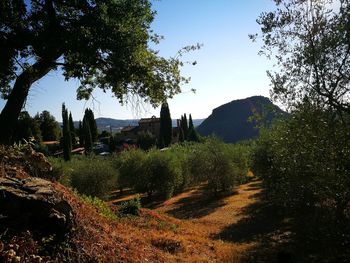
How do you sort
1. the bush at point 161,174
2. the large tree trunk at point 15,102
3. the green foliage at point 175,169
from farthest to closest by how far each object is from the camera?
1. the bush at point 161,174
2. the green foliage at point 175,169
3. the large tree trunk at point 15,102

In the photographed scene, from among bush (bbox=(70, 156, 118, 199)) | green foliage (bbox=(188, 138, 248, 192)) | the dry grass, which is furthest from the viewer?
green foliage (bbox=(188, 138, 248, 192))

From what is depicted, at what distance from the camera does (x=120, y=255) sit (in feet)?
30.8

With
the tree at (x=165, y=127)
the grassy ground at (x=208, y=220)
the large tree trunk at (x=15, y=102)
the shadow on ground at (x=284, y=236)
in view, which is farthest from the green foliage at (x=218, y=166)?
the tree at (x=165, y=127)

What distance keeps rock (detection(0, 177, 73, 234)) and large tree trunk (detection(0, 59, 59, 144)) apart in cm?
285

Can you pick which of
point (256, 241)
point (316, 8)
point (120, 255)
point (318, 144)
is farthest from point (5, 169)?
point (256, 241)

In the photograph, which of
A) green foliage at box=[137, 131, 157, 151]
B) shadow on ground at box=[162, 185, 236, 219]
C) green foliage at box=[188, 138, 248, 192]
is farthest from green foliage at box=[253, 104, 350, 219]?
green foliage at box=[137, 131, 157, 151]

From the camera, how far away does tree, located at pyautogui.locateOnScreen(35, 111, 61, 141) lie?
8744cm

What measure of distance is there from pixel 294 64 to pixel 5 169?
10136 millimetres

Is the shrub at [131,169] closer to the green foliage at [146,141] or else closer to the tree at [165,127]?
the green foliage at [146,141]

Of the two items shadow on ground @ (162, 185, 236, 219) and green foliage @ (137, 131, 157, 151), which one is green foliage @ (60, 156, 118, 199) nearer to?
shadow on ground @ (162, 185, 236, 219)

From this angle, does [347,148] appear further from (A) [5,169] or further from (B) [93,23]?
(A) [5,169]

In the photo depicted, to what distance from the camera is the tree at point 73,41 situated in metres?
11.1

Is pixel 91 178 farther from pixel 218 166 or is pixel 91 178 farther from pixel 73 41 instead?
pixel 73 41

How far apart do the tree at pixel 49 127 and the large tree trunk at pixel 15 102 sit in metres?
79.9
